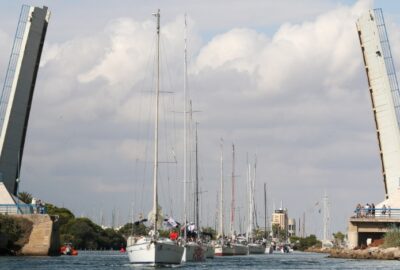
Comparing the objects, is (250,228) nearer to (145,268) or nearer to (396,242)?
(396,242)

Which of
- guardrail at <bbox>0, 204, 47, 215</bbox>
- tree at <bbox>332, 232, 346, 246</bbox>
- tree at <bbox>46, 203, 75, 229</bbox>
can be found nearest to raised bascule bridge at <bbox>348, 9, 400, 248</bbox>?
guardrail at <bbox>0, 204, 47, 215</bbox>

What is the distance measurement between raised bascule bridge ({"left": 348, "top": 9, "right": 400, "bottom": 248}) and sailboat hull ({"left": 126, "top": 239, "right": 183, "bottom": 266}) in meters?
20.1

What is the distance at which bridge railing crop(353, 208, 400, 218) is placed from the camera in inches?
2244

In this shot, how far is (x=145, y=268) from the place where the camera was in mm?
36938

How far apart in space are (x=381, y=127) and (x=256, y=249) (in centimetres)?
3188

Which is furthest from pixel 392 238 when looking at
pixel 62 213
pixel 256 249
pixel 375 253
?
pixel 62 213

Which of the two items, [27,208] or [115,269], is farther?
[27,208]

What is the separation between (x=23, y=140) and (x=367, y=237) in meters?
21.2

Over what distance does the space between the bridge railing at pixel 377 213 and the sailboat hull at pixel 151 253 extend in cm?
2123

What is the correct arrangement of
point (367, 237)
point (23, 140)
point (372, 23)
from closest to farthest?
point (372, 23)
point (23, 140)
point (367, 237)

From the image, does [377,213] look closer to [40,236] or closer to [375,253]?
[375,253]

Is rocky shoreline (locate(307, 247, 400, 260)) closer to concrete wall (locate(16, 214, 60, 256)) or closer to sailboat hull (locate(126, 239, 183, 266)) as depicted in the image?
concrete wall (locate(16, 214, 60, 256))

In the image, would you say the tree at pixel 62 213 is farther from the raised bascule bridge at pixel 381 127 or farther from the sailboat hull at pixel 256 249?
the raised bascule bridge at pixel 381 127

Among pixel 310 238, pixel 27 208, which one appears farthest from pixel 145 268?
pixel 310 238
